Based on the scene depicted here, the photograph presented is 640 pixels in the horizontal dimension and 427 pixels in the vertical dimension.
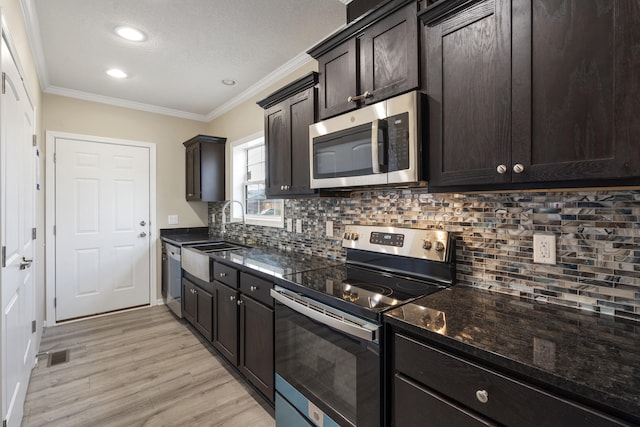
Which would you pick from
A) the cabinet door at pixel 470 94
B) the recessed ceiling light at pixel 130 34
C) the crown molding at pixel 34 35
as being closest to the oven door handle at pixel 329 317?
the cabinet door at pixel 470 94

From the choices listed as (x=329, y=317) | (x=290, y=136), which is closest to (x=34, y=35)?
(x=290, y=136)

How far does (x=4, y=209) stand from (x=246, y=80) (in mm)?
2290

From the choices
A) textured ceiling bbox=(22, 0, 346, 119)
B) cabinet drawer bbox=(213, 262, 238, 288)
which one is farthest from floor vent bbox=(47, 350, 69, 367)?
textured ceiling bbox=(22, 0, 346, 119)

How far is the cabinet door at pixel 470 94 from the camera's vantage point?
3.72ft

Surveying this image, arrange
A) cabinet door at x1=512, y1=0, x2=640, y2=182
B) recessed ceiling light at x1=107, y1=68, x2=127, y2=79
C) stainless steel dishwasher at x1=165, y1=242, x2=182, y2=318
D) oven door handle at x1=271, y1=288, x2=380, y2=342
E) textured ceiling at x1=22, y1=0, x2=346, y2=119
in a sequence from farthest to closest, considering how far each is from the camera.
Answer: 1. stainless steel dishwasher at x1=165, y1=242, x2=182, y2=318
2. recessed ceiling light at x1=107, y1=68, x2=127, y2=79
3. textured ceiling at x1=22, y1=0, x2=346, y2=119
4. oven door handle at x1=271, y1=288, x2=380, y2=342
5. cabinet door at x1=512, y1=0, x2=640, y2=182

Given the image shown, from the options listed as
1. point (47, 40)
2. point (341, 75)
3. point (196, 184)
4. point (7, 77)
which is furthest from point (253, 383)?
point (47, 40)

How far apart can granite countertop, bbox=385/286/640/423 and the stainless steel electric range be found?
166mm

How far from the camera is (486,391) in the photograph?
89 centimetres

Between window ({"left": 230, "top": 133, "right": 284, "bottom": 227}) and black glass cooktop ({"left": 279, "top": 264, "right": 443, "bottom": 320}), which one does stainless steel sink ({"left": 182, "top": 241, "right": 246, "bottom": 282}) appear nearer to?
window ({"left": 230, "top": 133, "right": 284, "bottom": 227})

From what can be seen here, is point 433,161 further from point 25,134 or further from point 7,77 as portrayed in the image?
point 25,134

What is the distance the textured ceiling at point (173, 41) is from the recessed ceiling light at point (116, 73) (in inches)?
2.6

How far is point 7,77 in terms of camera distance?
1539mm

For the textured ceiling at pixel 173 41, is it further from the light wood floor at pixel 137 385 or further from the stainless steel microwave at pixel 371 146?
the light wood floor at pixel 137 385

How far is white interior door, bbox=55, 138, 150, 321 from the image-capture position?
3512 millimetres
